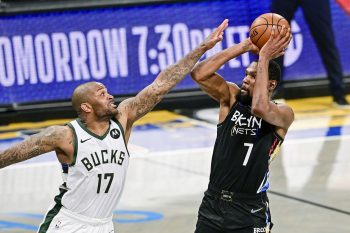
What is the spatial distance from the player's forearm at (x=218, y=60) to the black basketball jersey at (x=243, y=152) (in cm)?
37

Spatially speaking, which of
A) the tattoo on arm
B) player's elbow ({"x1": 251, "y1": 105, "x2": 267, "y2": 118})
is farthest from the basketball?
player's elbow ({"x1": 251, "y1": 105, "x2": 267, "y2": 118})

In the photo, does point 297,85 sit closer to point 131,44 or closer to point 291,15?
point 291,15

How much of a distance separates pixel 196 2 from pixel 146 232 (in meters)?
6.32

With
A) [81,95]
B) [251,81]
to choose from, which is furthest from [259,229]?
[81,95]

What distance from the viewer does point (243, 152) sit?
690 centimetres

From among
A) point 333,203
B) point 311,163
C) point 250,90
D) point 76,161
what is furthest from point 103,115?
point 311,163

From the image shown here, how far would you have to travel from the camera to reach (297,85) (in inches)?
586

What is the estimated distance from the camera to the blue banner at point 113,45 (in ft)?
45.0

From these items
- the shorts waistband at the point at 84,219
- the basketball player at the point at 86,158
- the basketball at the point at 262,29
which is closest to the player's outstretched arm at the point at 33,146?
the basketball player at the point at 86,158

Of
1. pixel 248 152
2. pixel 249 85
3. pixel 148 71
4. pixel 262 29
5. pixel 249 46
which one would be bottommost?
pixel 148 71

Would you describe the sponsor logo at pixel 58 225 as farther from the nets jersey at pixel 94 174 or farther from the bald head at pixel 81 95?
the bald head at pixel 81 95

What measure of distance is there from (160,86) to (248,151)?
0.78 meters

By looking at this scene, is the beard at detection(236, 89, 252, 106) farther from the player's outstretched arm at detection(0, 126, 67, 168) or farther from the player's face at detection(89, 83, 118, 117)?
the player's outstretched arm at detection(0, 126, 67, 168)

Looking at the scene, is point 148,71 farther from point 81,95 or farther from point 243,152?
point 81,95
